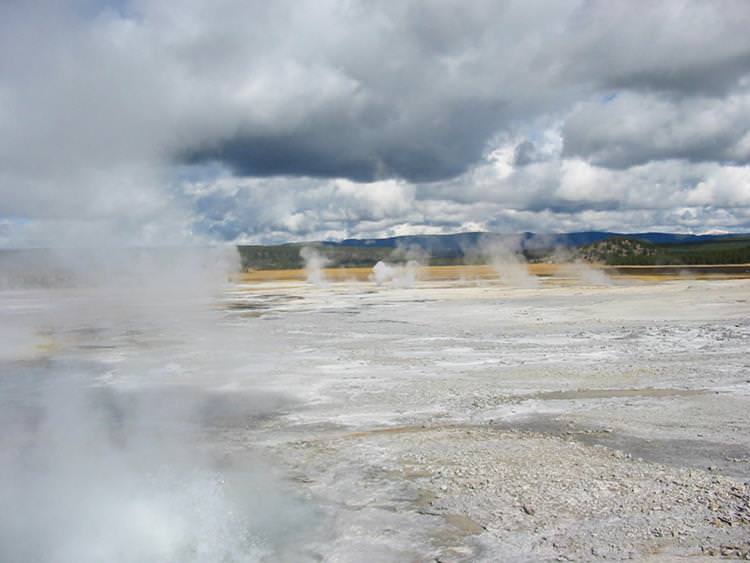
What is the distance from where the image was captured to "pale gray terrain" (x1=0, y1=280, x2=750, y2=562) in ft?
19.9

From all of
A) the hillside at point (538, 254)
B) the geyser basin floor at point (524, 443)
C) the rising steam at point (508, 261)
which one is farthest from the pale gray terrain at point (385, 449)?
the hillside at point (538, 254)

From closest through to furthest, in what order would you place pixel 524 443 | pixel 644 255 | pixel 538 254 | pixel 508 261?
pixel 524 443, pixel 508 261, pixel 644 255, pixel 538 254

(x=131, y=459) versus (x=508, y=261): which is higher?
(x=131, y=459)

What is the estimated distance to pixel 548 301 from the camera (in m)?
34.3

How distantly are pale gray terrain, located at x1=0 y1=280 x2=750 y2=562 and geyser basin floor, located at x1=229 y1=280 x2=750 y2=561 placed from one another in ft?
0.11

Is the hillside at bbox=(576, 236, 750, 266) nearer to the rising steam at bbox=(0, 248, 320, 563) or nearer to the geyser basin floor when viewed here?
the geyser basin floor

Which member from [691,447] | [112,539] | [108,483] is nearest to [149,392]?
[108,483]

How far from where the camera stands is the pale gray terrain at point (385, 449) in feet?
19.9

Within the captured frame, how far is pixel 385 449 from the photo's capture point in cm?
883

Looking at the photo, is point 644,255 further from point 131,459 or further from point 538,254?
point 131,459

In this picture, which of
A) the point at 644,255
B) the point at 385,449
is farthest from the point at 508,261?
the point at 385,449

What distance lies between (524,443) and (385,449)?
1.88 metres

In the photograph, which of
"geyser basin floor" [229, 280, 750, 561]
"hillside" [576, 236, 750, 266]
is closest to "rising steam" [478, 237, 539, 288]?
"hillside" [576, 236, 750, 266]

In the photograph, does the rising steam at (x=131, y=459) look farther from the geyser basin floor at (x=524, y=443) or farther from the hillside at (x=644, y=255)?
the hillside at (x=644, y=255)
